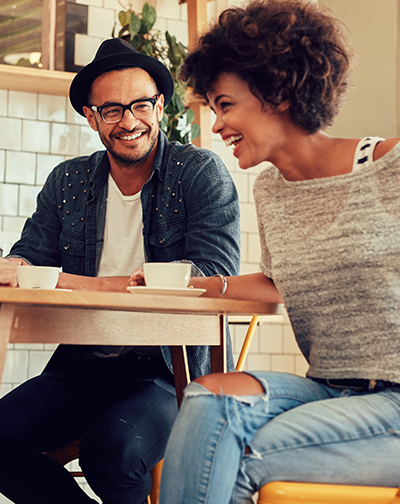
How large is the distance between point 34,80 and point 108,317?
225 centimetres

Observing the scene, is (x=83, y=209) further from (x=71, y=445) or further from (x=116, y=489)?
(x=116, y=489)

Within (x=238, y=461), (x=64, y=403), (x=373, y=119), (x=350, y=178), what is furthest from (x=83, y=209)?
(x=373, y=119)

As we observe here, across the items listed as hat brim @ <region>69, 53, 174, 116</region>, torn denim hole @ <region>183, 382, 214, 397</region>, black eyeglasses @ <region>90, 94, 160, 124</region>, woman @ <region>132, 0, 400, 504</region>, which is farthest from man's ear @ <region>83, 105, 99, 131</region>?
torn denim hole @ <region>183, 382, 214, 397</region>

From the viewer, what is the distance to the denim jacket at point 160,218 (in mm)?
1777

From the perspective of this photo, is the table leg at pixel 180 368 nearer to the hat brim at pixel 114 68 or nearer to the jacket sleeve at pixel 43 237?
the jacket sleeve at pixel 43 237

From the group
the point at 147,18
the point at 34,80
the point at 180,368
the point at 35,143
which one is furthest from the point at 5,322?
the point at 147,18

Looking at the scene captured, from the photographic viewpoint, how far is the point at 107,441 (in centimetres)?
147

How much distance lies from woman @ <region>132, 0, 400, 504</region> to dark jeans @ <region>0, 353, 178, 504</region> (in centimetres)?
39

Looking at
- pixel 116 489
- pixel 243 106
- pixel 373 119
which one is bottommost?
pixel 116 489

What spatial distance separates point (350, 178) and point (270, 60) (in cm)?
30

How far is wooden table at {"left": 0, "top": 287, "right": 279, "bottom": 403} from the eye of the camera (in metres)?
1.01

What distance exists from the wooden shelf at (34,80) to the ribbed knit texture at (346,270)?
82.0 inches

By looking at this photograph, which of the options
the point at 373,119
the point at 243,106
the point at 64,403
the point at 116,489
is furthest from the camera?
the point at 373,119

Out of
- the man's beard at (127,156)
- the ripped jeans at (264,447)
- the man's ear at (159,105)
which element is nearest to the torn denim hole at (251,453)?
the ripped jeans at (264,447)
